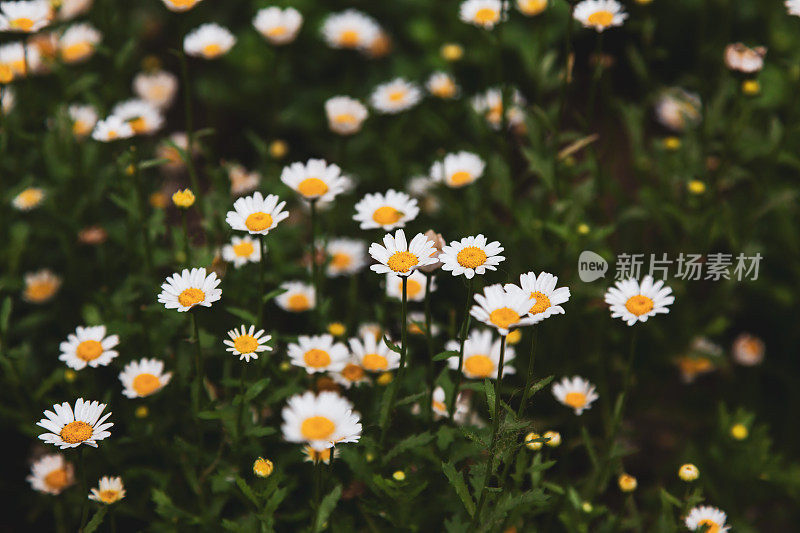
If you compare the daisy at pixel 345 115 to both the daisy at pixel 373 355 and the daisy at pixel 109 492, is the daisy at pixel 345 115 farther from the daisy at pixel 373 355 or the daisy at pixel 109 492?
the daisy at pixel 109 492

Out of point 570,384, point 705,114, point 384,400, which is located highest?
point 705,114

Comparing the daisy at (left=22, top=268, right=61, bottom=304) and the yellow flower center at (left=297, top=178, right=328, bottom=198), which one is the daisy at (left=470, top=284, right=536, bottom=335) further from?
the daisy at (left=22, top=268, right=61, bottom=304)

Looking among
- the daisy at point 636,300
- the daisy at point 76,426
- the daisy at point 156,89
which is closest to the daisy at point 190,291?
the daisy at point 76,426

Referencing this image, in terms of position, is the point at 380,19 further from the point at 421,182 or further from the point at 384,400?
the point at 384,400

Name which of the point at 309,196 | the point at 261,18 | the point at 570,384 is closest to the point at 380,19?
the point at 261,18

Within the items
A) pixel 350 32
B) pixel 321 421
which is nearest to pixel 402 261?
pixel 321 421

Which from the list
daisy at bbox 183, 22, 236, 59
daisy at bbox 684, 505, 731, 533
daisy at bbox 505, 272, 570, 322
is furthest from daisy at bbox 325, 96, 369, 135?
daisy at bbox 684, 505, 731, 533
